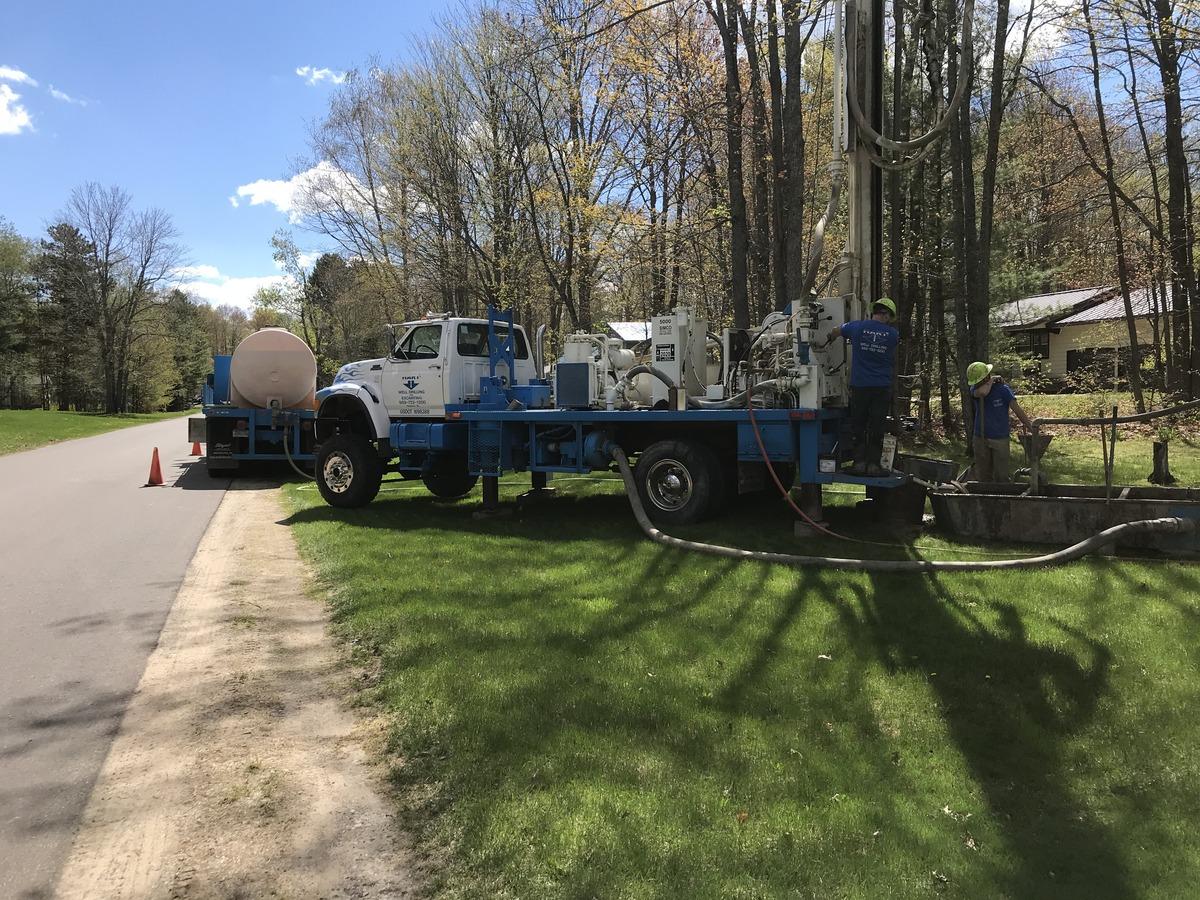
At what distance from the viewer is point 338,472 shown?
11500mm

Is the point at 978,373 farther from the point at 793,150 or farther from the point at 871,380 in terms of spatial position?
the point at 793,150

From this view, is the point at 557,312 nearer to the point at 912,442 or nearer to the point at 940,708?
the point at 912,442

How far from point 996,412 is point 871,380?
2.46 m

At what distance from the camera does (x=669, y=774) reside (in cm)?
358

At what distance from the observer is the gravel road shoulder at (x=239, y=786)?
3000 mm

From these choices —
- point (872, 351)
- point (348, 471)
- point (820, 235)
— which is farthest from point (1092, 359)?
point (348, 471)

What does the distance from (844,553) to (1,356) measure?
61.3m

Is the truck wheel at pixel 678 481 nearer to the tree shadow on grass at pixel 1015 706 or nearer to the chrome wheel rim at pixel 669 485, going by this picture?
the chrome wheel rim at pixel 669 485

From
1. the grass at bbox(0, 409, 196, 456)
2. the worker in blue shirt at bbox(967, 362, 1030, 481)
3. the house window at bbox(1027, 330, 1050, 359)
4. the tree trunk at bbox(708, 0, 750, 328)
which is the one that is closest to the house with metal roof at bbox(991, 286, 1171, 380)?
the house window at bbox(1027, 330, 1050, 359)

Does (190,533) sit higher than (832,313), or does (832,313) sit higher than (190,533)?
(832,313)

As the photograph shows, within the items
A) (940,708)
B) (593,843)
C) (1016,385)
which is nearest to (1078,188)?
(1016,385)

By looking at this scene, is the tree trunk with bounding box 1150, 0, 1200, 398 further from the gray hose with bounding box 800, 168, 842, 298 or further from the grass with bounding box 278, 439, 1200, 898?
the grass with bounding box 278, 439, 1200, 898

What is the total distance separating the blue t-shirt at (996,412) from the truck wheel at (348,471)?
8122 millimetres

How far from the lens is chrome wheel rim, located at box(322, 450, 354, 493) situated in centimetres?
1141
